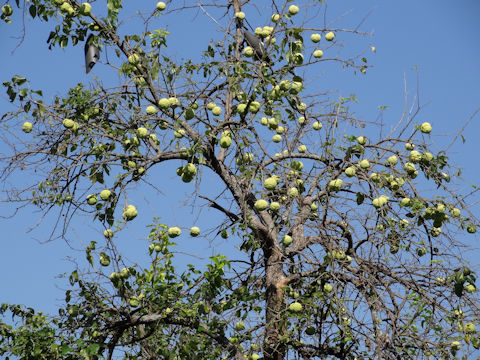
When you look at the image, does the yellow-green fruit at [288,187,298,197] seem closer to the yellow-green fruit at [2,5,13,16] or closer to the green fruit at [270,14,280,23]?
the green fruit at [270,14,280,23]

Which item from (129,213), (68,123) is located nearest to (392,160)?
(129,213)

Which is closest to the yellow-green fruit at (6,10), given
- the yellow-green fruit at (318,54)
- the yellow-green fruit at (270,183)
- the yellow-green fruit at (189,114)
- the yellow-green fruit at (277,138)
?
the yellow-green fruit at (189,114)

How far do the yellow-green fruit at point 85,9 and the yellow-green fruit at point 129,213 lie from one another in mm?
1457

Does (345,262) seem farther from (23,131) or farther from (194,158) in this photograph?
(23,131)

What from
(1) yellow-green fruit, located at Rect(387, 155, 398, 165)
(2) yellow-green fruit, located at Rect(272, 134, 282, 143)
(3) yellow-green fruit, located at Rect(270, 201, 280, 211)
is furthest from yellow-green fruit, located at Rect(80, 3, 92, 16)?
(1) yellow-green fruit, located at Rect(387, 155, 398, 165)

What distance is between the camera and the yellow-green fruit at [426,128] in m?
4.64

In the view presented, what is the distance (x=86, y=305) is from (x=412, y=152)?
250 cm

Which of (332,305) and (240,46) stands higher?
(240,46)

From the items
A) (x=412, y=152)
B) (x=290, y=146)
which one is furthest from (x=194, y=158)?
(x=412, y=152)

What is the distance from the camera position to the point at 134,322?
4391 mm

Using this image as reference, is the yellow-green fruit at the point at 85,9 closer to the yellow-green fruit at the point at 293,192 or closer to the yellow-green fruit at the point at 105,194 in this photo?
the yellow-green fruit at the point at 105,194

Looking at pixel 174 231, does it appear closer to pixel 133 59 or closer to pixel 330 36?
pixel 133 59

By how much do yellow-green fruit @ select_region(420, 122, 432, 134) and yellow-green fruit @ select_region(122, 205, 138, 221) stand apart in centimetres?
210

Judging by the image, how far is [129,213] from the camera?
4.07 metres
